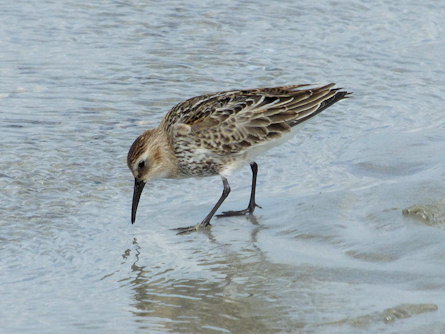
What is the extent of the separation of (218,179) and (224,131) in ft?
2.83

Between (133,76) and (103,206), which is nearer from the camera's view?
(103,206)

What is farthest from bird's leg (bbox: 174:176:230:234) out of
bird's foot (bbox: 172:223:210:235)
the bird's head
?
the bird's head

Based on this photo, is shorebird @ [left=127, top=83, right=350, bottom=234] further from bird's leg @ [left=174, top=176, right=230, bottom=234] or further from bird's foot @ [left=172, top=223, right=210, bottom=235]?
bird's foot @ [left=172, top=223, right=210, bottom=235]

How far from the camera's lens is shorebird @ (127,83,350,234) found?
7.60 metres

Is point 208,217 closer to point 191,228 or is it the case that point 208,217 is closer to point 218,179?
point 191,228

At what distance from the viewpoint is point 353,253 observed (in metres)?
6.07

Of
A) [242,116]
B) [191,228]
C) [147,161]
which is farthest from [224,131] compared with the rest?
[191,228]

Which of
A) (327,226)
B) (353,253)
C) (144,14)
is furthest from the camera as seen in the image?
(144,14)

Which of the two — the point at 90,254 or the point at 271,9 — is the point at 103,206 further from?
the point at 271,9

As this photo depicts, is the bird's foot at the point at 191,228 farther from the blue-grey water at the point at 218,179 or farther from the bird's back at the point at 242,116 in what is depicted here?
the bird's back at the point at 242,116

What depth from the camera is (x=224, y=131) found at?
25.0 ft

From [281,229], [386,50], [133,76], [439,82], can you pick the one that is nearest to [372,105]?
[439,82]

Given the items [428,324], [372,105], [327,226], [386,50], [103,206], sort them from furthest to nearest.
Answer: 1. [386,50]
2. [372,105]
3. [103,206]
4. [327,226]
5. [428,324]

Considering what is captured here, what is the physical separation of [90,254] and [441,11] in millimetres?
7678
